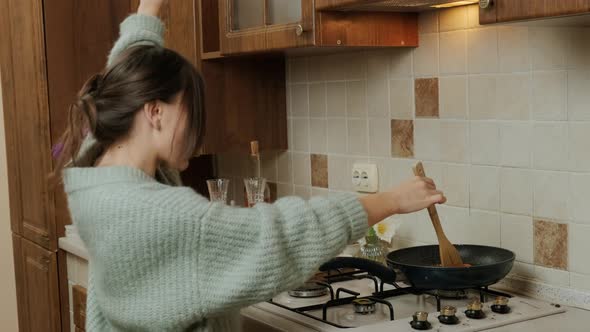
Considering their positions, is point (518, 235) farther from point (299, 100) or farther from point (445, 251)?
point (299, 100)

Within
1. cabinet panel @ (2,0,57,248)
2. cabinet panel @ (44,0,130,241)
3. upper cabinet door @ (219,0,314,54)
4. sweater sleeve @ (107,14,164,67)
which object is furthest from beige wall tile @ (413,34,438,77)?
cabinet panel @ (2,0,57,248)

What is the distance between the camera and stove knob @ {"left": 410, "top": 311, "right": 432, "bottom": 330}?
160cm

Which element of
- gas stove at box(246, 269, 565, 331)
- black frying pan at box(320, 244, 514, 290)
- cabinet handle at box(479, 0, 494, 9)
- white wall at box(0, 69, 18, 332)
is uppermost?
cabinet handle at box(479, 0, 494, 9)

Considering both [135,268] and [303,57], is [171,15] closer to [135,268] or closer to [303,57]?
[303,57]

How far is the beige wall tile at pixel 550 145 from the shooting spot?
179cm

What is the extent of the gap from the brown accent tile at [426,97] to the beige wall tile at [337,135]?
331 mm

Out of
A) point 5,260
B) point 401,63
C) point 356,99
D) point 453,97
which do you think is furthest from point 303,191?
point 5,260

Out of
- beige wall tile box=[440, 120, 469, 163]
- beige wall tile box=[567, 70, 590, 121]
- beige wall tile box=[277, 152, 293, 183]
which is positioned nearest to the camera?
beige wall tile box=[567, 70, 590, 121]

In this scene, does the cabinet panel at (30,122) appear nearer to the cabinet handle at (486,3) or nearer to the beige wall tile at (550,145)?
the beige wall tile at (550,145)

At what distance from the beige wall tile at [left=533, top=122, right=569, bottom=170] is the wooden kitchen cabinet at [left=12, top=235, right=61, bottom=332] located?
185 centimetres

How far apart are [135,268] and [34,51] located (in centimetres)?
182

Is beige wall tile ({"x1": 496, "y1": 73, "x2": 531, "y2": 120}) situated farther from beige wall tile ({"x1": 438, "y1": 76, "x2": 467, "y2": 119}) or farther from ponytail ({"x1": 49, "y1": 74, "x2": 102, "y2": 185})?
ponytail ({"x1": 49, "y1": 74, "x2": 102, "y2": 185})

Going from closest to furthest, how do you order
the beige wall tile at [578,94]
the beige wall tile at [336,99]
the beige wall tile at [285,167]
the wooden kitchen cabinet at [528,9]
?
1. the wooden kitchen cabinet at [528,9]
2. the beige wall tile at [578,94]
3. the beige wall tile at [336,99]
4. the beige wall tile at [285,167]

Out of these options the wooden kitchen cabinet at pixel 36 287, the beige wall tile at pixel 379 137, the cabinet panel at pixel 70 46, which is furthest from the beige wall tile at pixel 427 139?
the wooden kitchen cabinet at pixel 36 287
